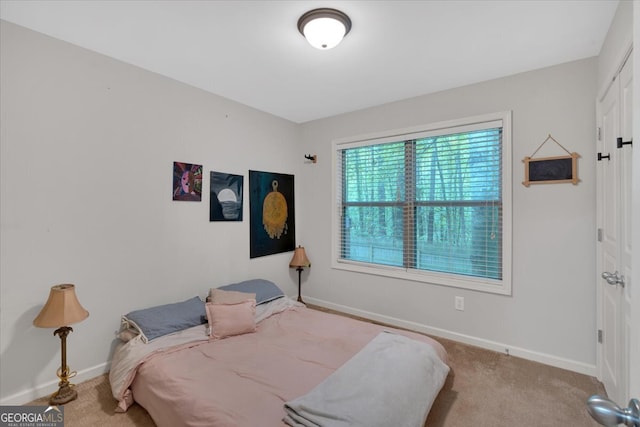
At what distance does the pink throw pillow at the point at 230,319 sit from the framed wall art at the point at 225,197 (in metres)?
1.03

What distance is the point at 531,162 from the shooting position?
2586 mm

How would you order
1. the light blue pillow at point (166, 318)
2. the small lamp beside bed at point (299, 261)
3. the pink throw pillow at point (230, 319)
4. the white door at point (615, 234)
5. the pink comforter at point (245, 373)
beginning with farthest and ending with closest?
1. the small lamp beside bed at point (299, 261)
2. the pink throw pillow at point (230, 319)
3. the light blue pillow at point (166, 318)
4. the white door at point (615, 234)
5. the pink comforter at point (245, 373)

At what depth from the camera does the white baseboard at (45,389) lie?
1973mm

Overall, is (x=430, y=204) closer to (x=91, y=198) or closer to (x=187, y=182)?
(x=187, y=182)

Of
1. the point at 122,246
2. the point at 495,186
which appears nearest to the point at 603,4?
the point at 495,186

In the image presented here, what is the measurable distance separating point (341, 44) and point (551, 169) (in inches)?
79.8

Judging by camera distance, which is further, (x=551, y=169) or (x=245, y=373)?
(x=551, y=169)

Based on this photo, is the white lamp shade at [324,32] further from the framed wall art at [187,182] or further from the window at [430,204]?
the framed wall art at [187,182]

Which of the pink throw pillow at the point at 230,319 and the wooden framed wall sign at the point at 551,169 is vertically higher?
the wooden framed wall sign at the point at 551,169

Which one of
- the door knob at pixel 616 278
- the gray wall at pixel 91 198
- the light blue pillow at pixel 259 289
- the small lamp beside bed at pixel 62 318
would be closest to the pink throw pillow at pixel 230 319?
the light blue pillow at pixel 259 289

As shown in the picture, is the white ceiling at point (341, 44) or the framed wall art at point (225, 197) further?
the framed wall art at point (225, 197)

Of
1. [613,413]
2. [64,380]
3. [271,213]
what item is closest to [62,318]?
[64,380]

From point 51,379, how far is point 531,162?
415 cm

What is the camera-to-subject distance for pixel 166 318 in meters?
2.42
